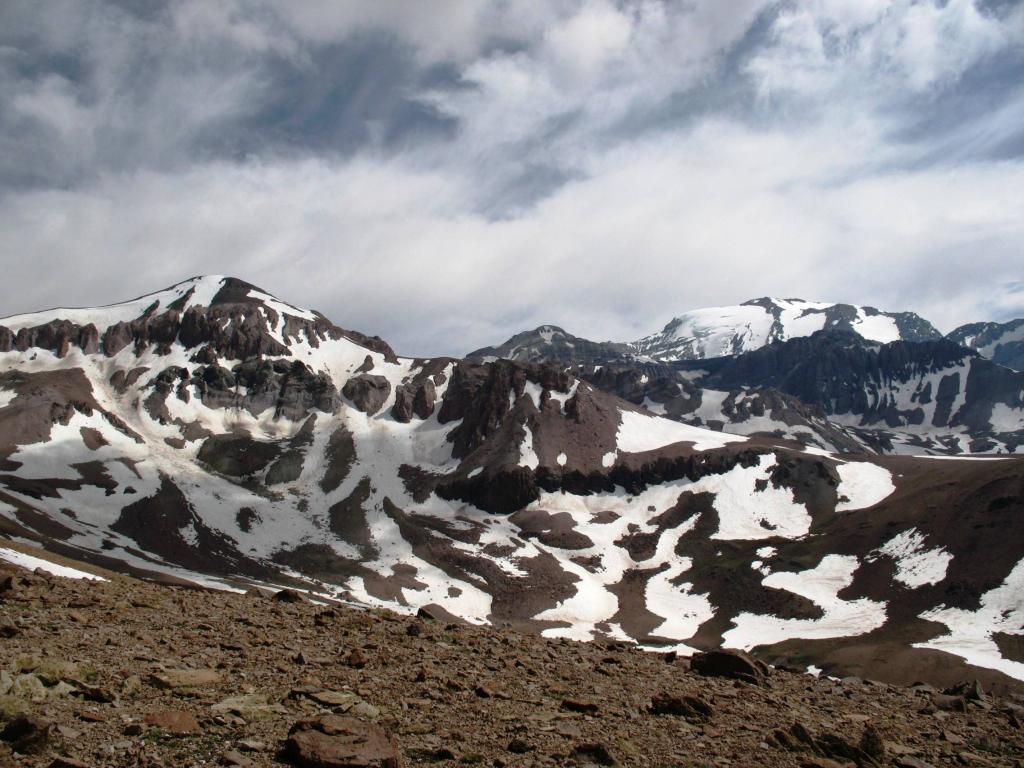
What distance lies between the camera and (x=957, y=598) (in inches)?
4510

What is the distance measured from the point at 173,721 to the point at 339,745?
310 cm

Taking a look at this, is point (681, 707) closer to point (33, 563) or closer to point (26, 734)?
point (26, 734)

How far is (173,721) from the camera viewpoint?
12.9 m

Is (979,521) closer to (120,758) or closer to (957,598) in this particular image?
(957,598)

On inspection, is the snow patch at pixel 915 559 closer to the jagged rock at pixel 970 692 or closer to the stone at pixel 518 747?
the jagged rock at pixel 970 692

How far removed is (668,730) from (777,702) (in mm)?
5697

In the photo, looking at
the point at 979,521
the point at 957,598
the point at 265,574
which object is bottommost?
the point at 265,574

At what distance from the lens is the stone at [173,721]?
41.8ft

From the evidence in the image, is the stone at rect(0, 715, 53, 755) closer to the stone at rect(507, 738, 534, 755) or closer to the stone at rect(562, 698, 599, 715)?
the stone at rect(507, 738, 534, 755)

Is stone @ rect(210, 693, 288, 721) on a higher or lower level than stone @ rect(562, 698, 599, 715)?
lower

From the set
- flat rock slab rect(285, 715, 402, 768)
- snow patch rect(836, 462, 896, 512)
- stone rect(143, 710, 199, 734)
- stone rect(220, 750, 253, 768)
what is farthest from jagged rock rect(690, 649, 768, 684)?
snow patch rect(836, 462, 896, 512)

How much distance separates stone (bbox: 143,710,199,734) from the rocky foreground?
33 mm

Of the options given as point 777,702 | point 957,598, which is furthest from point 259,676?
point 957,598

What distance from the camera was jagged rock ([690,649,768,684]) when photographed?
23734mm
